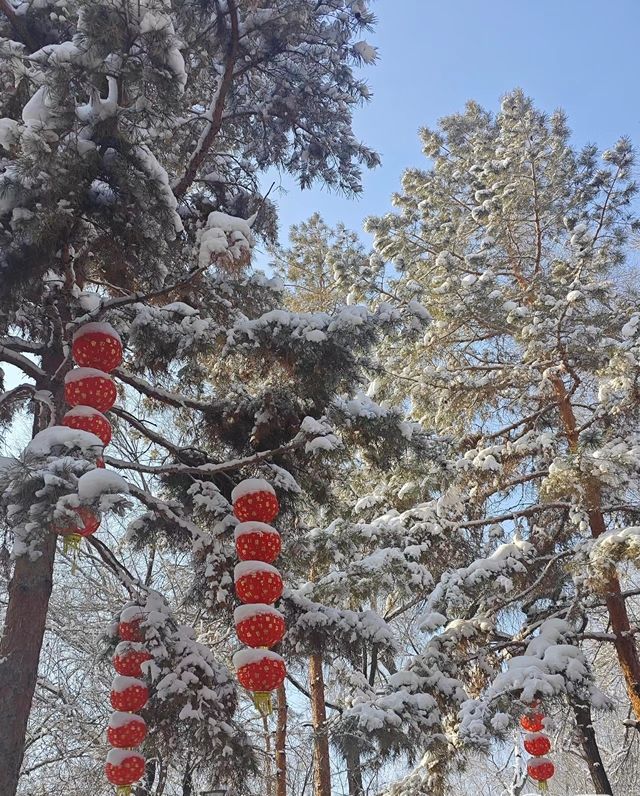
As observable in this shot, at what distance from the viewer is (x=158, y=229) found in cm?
435

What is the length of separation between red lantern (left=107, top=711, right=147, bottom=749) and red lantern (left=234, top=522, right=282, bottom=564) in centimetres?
124

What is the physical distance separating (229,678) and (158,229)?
135 inches

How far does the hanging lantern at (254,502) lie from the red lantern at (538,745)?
4050 mm

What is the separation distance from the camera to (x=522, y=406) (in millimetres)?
10039

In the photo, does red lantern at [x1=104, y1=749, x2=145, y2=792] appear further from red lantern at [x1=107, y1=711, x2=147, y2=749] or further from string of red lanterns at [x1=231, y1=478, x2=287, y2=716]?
string of red lanterns at [x1=231, y1=478, x2=287, y2=716]

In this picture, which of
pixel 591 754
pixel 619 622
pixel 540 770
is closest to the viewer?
pixel 540 770

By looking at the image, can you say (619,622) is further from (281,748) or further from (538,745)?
(281,748)

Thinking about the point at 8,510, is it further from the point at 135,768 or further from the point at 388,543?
the point at 388,543

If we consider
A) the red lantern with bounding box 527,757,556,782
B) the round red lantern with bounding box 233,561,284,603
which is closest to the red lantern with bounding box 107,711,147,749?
the round red lantern with bounding box 233,561,284,603

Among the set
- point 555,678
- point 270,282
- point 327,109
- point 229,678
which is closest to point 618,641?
point 555,678

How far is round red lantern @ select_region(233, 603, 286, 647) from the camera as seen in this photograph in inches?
160

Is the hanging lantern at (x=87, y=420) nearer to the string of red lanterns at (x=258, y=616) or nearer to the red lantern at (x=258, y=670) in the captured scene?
the string of red lanterns at (x=258, y=616)

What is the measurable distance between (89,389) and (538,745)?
5.52m

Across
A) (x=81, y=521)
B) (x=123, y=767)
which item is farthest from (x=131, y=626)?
(x=81, y=521)
